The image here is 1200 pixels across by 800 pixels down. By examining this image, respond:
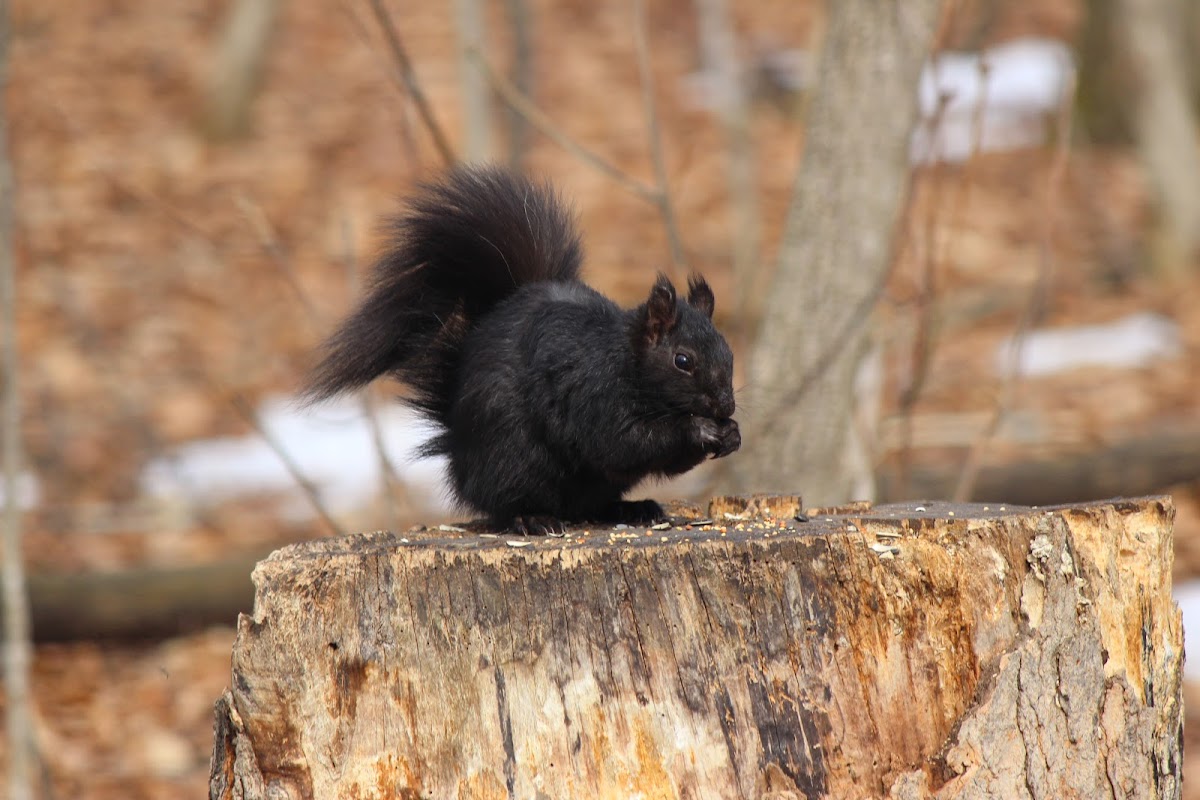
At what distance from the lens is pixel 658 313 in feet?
8.15

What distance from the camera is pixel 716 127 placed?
10.6 meters

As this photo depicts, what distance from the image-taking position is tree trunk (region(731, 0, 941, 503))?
3611 mm

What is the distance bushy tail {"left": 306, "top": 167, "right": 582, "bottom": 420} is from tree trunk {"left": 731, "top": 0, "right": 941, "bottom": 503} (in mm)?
1019

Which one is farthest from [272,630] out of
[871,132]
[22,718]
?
[871,132]

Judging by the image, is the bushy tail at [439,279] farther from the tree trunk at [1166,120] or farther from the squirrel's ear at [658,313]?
the tree trunk at [1166,120]

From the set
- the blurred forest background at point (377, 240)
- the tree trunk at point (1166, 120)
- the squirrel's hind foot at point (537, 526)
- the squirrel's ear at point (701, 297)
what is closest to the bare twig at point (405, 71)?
the blurred forest background at point (377, 240)

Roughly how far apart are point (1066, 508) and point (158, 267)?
6926 mm

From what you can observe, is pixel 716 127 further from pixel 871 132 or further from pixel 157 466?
pixel 871 132

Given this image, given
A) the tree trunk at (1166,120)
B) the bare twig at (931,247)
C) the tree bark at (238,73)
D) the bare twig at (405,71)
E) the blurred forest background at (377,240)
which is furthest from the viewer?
the tree bark at (238,73)

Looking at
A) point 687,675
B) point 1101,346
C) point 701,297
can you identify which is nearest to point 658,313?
point 701,297

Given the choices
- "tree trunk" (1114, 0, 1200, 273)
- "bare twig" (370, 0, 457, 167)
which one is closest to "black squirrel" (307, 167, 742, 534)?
"bare twig" (370, 0, 457, 167)

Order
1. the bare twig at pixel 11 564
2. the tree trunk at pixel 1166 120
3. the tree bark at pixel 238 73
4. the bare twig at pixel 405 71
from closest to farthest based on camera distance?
the bare twig at pixel 11 564 < the bare twig at pixel 405 71 < the tree trunk at pixel 1166 120 < the tree bark at pixel 238 73

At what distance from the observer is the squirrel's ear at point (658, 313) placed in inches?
96.2

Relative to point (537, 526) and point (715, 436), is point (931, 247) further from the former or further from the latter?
point (537, 526)
